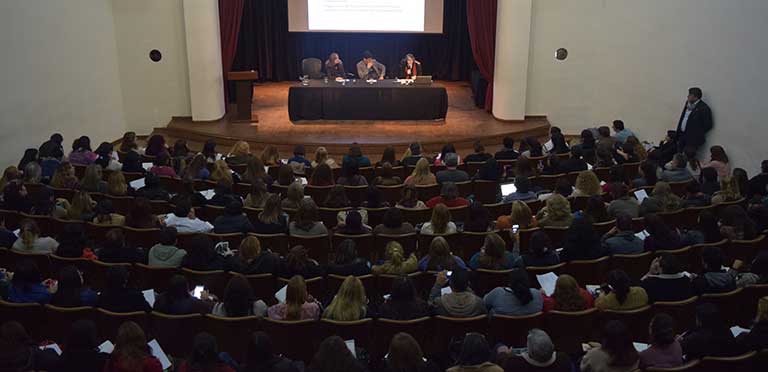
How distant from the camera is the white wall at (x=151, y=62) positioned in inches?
496

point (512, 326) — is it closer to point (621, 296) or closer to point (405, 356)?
point (621, 296)

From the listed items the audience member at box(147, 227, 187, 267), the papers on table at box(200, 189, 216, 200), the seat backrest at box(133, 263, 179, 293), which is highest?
the audience member at box(147, 227, 187, 267)

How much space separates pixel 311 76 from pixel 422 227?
8.97 m

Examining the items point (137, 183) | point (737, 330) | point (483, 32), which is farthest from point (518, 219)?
point (483, 32)

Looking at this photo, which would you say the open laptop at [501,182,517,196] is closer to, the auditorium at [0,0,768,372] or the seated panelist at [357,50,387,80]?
the auditorium at [0,0,768,372]

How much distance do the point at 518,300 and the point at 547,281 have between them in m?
0.69

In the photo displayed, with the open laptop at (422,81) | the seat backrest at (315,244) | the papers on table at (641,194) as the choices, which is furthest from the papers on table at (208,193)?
the open laptop at (422,81)

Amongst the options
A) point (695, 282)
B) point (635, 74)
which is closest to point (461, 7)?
point (635, 74)

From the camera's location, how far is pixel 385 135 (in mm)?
12586

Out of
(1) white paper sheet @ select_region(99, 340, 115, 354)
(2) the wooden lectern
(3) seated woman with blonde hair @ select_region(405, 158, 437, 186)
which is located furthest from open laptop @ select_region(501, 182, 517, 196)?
(2) the wooden lectern

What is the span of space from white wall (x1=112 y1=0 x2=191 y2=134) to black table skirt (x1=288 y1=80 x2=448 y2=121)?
194 centimetres

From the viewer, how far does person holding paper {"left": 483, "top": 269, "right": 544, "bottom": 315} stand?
200 inches

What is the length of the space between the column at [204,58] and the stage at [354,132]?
0.27m

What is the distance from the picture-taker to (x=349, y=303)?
16.4ft
